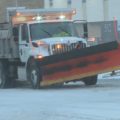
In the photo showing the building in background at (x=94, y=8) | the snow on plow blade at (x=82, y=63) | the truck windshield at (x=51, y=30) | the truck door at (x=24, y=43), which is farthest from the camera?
the building in background at (x=94, y=8)

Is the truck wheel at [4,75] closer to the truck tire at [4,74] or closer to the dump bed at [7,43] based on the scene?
the truck tire at [4,74]

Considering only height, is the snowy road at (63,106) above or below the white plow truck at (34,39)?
below

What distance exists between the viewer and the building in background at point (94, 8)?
61406 millimetres

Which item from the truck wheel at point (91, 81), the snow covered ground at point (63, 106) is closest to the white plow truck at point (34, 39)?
the truck wheel at point (91, 81)

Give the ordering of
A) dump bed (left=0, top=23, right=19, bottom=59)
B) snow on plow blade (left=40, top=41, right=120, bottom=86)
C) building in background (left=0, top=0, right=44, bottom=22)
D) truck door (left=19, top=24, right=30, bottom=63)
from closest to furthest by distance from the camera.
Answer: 1. snow on plow blade (left=40, top=41, right=120, bottom=86)
2. truck door (left=19, top=24, right=30, bottom=63)
3. dump bed (left=0, top=23, right=19, bottom=59)
4. building in background (left=0, top=0, right=44, bottom=22)

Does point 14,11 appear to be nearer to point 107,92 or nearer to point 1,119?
point 107,92

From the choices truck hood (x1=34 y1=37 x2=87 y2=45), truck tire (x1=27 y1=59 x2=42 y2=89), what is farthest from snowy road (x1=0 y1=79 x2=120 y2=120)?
truck hood (x1=34 y1=37 x2=87 y2=45)

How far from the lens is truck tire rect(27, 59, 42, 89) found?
64.4ft

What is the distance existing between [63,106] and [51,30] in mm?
7509

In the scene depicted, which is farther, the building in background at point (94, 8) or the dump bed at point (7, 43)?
the building in background at point (94, 8)

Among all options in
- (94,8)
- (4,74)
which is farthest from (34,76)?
(94,8)

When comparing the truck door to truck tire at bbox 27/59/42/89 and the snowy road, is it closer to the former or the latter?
truck tire at bbox 27/59/42/89

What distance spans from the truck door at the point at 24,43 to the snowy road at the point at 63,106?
→ 385 centimetres

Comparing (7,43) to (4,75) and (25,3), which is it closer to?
(4,75)
